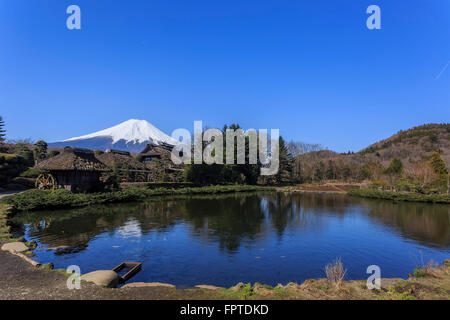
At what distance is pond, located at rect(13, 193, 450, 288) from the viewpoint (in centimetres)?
859

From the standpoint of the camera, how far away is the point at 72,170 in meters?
22.6

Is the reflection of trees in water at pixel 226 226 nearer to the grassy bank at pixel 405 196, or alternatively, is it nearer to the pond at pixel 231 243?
the pond at pixel 231 243

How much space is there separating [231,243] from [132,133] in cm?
10673

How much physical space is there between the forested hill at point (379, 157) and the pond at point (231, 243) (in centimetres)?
3686

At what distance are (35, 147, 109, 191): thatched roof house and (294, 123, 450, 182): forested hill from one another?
42803 mm

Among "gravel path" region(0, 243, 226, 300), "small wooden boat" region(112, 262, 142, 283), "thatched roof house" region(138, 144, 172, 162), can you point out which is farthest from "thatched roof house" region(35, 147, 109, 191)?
"thatched roof house" region(138, 144, 172, 162)

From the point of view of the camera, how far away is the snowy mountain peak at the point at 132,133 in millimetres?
106375

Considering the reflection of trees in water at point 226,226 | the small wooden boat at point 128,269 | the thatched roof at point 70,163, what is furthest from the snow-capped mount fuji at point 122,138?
the small wooden boat at point 128,269

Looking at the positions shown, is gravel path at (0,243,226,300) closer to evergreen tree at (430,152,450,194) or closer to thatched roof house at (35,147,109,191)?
thatched roof house at (35,147,109,191)

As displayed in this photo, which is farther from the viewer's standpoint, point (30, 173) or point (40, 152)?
point (40, 152)

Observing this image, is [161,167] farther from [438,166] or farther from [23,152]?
[438,166]

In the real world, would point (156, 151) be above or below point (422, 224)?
above

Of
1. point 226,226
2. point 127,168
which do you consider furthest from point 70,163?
point 226,226
